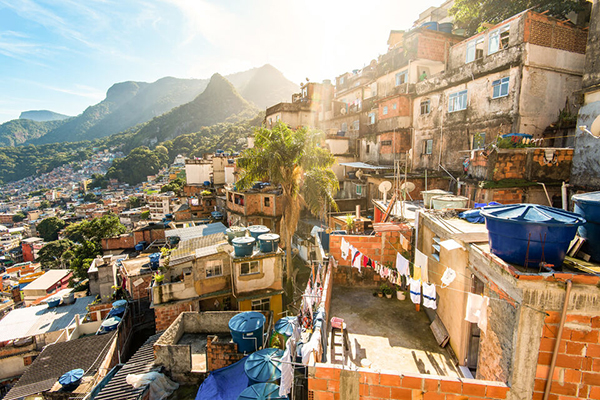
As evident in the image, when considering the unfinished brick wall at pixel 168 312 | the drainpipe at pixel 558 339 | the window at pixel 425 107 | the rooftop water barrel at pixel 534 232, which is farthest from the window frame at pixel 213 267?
the window at pixel 425 107

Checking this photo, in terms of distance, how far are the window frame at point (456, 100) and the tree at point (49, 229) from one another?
88.1m

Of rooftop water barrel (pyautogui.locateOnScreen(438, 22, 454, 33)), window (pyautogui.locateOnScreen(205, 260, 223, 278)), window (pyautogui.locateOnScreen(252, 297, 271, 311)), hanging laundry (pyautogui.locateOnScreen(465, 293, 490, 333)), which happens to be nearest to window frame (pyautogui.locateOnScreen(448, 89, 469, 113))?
rooftop water barrel (pyautogui.locateOnScreen(438, 22, 454, 33))

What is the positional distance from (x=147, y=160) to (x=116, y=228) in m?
81.6

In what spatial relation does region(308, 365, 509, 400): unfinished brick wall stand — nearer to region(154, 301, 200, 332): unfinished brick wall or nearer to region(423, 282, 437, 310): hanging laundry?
region(423, 282, 437, 310): hanging laundry

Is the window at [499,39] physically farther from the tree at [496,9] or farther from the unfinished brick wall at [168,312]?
the unfinished brick wall at [168,312]

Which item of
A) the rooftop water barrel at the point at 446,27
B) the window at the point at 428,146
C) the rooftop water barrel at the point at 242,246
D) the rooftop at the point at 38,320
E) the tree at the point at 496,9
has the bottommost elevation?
the rooftop at the point at 38,320

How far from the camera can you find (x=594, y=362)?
448 cm

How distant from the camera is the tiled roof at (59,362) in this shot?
1592 cm

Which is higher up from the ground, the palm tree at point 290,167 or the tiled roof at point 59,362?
the palm tree at point 290,167

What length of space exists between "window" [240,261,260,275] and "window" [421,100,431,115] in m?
18.2

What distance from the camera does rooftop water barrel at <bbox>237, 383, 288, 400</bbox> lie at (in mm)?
8945

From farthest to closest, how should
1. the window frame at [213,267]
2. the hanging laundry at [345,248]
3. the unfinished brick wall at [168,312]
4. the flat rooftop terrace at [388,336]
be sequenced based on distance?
the window frame at [213,267] < the unfinished brick wall at [168,312] < the hanging laundry at [345,248] < the flat rooftop terrace at [388,336]

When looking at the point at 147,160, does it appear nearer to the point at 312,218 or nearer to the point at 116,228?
the point at 116,228

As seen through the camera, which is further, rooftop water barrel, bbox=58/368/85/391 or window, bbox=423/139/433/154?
window, bbox=423/139/433/154
